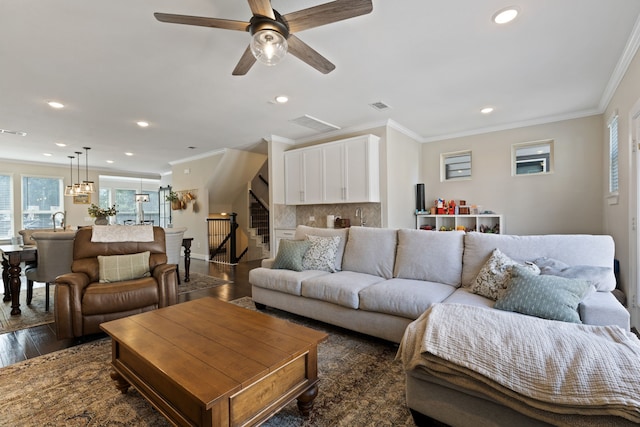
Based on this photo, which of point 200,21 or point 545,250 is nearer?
point 200,21

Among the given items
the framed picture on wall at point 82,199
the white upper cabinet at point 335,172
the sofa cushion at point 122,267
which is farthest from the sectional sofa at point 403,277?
the framed picture on wall at point 82,199

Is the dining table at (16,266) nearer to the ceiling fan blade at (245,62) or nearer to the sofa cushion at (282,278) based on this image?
the sofa cushion at (282,278)

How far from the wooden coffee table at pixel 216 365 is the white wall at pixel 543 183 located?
473cm

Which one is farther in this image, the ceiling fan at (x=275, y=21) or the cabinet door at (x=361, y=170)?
the cabinet door at (x=361, y=170)

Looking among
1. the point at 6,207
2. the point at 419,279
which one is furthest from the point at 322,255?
the point at 6,207

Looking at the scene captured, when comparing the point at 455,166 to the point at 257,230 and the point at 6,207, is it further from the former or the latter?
the point at 6,207

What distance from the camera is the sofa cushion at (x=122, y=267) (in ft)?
10.1

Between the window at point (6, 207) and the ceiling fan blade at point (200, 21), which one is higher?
the ceiling fan blade at point (200, 21)

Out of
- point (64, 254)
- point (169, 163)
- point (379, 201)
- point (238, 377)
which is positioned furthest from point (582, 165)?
point (169, 163)

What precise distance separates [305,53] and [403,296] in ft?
6.59

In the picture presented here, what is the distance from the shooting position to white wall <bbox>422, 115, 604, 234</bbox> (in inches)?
175

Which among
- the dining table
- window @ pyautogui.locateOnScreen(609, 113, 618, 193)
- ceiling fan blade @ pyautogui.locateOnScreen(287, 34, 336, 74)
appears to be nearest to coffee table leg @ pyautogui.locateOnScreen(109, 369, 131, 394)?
ceiling fan blade @ pyautogui.locateOnScreen(287, 34, 336, 74)

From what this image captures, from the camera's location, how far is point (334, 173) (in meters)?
5.27

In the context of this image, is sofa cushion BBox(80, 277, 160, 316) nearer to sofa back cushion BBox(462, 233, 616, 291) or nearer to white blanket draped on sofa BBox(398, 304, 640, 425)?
white blanket draped on sofa BBox(398, 304, 640, 425)
